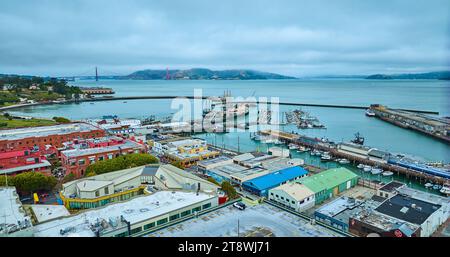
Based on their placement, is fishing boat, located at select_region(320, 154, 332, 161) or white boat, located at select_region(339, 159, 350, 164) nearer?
white boat, located at select_region(339, 159, 350, 164)

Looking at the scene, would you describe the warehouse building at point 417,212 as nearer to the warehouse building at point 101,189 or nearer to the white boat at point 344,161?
the warehouse building at point 101,189

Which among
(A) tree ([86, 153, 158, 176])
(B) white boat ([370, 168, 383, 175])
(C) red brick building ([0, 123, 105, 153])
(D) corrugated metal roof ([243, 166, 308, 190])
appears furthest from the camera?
(C) red brick building ([0, 123, 105, 153])

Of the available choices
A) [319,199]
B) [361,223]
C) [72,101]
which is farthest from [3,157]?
[72,101]

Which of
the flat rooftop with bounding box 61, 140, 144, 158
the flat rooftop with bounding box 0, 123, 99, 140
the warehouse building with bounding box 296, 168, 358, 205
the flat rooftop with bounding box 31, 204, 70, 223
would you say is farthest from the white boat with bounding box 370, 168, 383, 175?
the flat rooftop with bounding box 0, 123, 99, 140

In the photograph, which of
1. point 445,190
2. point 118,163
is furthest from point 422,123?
point 118,163

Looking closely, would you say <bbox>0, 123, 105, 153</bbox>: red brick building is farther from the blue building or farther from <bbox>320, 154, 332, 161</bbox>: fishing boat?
<bbox>320, 154, 332, 161</bbox>: fishing boat

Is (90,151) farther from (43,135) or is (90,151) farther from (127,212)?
(127,212)
